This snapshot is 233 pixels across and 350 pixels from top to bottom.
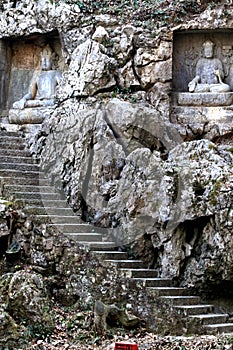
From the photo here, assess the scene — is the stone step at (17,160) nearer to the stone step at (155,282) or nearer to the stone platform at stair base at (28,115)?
the stone platform at stair base at (28,115)

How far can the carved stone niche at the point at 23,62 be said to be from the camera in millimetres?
16609

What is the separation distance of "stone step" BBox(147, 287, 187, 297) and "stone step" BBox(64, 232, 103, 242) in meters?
1.60

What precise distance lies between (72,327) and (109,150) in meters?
3.89

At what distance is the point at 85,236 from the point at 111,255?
2.13 feet

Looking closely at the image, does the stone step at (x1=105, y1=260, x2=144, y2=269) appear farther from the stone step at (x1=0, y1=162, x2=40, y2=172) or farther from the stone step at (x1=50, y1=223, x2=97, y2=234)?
the stone step at (x1=0, y1=162, x2=40, y2=172)

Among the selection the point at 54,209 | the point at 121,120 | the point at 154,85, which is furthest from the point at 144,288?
the point at 154,85

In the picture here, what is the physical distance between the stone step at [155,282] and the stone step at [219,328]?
111 cm

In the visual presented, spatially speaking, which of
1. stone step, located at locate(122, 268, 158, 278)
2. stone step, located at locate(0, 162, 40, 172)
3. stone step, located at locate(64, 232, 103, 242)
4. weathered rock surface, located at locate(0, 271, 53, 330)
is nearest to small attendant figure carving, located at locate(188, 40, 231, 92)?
stone step, located at locate(0, 162, 40, 172)

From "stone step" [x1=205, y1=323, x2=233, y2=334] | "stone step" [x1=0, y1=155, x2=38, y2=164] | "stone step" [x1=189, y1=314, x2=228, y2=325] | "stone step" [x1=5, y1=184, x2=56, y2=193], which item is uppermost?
"stone step" [x1=0, y1=155, x2=38, y2=164]

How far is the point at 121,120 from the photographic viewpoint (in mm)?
13352

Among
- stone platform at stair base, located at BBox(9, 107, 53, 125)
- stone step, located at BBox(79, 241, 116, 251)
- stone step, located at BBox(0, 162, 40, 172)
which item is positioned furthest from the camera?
stone platform at stair base, located at BBox(9, 107, 53, 125)

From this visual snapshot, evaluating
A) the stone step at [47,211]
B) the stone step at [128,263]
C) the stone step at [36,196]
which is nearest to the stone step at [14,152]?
the stone step at [36,196]

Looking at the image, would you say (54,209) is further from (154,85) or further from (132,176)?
(154,85)

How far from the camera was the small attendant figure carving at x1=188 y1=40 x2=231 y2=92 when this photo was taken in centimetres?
1537
